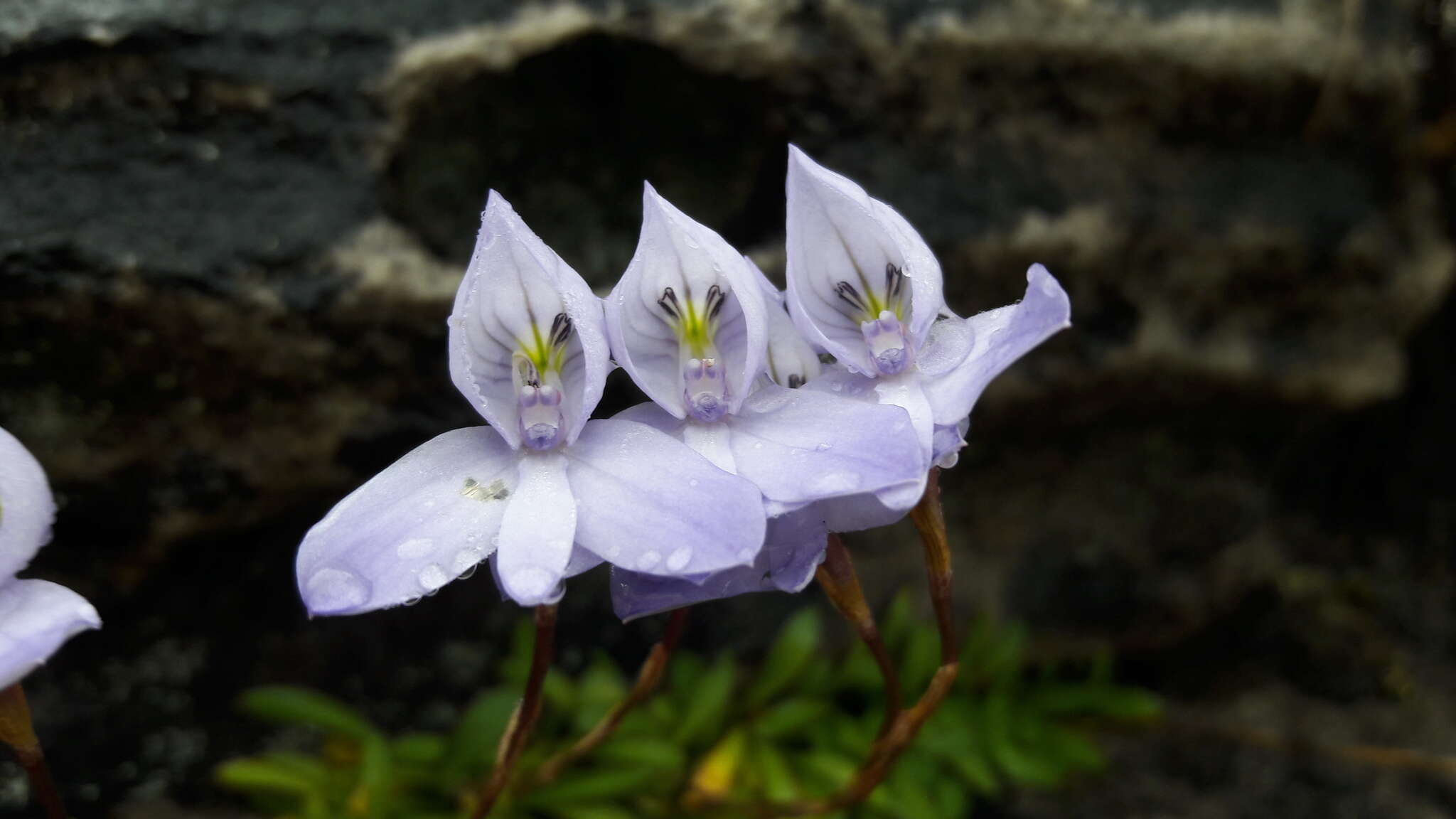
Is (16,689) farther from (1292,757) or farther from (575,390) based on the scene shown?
(1292,757)

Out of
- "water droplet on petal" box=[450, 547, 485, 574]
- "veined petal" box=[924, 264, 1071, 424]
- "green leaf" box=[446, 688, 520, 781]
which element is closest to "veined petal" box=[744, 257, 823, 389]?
"veined petal" box=[924, 264, 1071, 424]

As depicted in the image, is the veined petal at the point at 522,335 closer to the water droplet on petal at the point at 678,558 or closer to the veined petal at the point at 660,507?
the veined petal at the point at 660,507

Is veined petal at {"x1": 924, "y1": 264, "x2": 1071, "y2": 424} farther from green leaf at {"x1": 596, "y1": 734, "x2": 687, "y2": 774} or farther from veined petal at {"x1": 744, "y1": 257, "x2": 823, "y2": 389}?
green leaf at {"x1": 596, "y1": 734, "x2": 687, "y2": 774}

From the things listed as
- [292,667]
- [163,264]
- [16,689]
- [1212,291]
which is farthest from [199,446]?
[1212,291]

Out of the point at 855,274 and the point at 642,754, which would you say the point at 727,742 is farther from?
the point at 855,274

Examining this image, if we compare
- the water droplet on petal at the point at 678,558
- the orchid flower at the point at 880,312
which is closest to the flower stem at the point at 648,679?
the water droplet on petal at the point at 678,558
